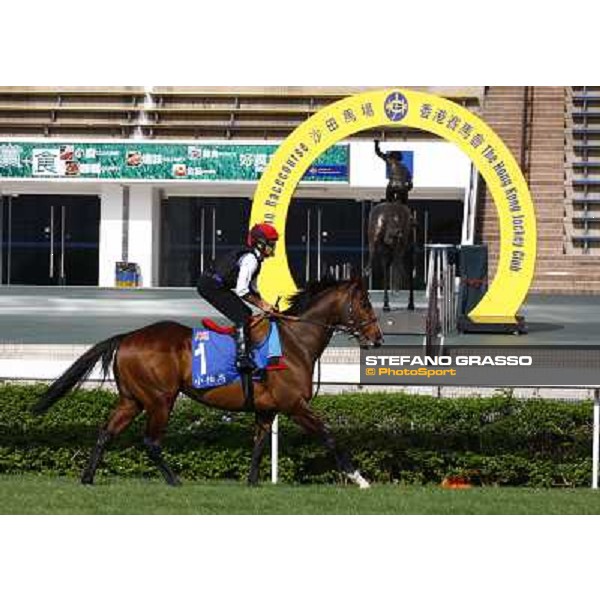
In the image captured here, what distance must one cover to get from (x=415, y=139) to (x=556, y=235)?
279cm

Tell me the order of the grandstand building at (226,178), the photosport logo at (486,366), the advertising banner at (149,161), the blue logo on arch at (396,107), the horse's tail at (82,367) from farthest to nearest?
the grandstand building at (226,178), the advertising banner at (149,161), the blue logo on arch at (396,107), the photosport logo at (486,366), the horse's tail at (82,367)

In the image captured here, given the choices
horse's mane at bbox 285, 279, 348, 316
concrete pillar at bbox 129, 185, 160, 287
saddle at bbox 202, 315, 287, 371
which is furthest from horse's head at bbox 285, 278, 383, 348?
concrete pillar at bbox 129, 185, 160, 287

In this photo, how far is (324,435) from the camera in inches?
358

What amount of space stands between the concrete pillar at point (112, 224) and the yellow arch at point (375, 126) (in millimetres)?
6461

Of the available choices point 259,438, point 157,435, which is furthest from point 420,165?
point 157,435

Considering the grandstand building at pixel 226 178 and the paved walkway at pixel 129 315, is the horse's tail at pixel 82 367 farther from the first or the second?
the grandstand building at pixel 226 178

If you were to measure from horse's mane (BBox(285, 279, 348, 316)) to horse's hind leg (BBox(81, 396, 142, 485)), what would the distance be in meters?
1.29

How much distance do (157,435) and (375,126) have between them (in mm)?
5184

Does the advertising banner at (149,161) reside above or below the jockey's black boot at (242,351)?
above

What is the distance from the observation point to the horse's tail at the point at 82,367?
9.30 metres

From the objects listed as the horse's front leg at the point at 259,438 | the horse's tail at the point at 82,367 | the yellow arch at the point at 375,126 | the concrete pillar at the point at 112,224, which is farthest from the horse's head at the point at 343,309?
the concrete pillar at the point at 112,224

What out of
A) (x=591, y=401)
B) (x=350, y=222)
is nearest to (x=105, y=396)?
(x=591, y=401)

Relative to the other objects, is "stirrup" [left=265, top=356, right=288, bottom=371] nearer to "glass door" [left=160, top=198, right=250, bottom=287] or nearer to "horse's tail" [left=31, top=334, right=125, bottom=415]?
"horse's tail" [left=31, top=334, right=125, bottom=415]
